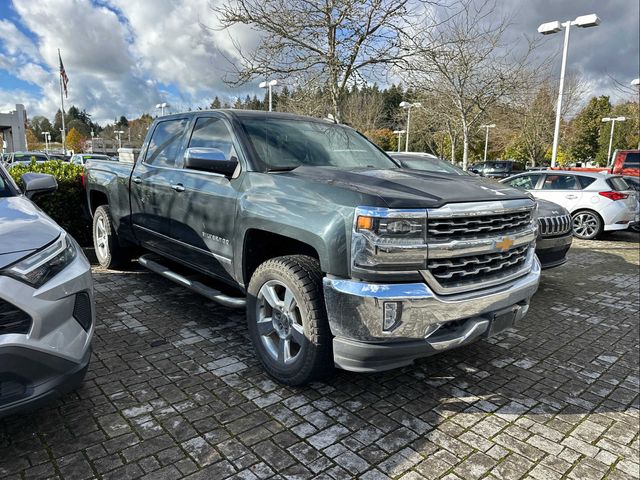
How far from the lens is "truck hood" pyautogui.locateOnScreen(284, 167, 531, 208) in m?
2.71

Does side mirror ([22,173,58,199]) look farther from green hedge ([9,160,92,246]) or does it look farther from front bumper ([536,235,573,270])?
front bumper ([536,235,573,270])

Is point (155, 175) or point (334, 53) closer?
point (155, 175)

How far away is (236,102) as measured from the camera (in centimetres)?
1152

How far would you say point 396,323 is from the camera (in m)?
2.60

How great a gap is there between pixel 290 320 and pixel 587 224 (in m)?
10.1

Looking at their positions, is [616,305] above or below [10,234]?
below

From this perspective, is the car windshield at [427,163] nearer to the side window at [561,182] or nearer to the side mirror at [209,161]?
the side window at [561,182]

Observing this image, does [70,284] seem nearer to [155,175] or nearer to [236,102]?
[155,175]

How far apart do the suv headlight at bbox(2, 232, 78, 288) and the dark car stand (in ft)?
15.7

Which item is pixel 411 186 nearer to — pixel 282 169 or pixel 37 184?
pixel 282 169

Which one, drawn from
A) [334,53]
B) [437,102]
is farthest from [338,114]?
[437,102]

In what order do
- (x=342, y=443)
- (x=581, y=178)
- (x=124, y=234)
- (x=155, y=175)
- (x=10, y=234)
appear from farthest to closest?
(x=581, y=178), (x=124, y=234), (x=155, y=175), (x=342, y=443), (x=10, y=234)

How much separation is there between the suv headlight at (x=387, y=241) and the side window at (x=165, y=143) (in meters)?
2.63

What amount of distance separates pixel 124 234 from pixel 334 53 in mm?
4247
